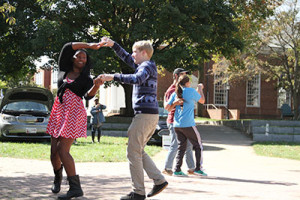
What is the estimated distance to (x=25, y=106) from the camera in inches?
573

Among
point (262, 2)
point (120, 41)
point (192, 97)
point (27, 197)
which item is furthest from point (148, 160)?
point (262, 2)

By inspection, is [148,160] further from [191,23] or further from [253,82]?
[253,82]

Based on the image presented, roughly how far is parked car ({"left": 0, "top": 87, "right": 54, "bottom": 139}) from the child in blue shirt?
24.4 ft

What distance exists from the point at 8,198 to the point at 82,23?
1949cm

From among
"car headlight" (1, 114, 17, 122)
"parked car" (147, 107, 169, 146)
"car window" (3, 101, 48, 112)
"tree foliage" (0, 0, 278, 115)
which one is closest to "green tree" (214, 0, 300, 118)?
"tree foliage" (0, 0, 278, 115)

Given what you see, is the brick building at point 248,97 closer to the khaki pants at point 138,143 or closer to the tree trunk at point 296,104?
the tree trunk at point 296,104

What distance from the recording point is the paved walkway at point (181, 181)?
565 centimetres

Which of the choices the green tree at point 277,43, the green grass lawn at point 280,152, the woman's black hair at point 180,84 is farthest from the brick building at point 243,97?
the woman's black hair at point 180,84

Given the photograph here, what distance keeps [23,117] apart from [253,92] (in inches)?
1324

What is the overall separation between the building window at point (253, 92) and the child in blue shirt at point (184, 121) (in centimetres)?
3702

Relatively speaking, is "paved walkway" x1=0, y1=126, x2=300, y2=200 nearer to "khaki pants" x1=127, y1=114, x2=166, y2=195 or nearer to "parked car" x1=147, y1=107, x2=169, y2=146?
"khaki pants" x1=127, y1=114, x2=166, y2=195

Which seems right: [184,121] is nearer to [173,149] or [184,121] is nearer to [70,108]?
[173,149]

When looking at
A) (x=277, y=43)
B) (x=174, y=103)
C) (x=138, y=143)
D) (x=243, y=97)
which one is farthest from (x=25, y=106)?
(x=243, y=97)

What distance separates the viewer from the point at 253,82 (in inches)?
1738
